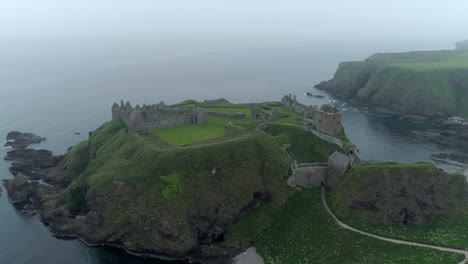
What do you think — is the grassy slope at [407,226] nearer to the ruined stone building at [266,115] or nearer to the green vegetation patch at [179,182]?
the green vegetation patch at [179,182]

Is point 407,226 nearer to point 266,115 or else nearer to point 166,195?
point 166,195

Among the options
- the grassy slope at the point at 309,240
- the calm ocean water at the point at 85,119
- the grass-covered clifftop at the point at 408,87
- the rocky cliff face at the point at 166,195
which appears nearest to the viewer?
the grassy slope at the point at 309,240

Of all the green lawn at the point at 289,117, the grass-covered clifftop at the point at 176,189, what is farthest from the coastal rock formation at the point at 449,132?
the grass-covered clifftop at the point at 176,189

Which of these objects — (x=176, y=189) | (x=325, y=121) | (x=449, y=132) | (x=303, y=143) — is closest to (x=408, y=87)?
(x=449, y=132)

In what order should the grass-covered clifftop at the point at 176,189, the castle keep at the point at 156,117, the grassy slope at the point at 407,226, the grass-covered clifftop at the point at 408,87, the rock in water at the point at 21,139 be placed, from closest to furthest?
the grassy slope at the point at 407,226 < the grass-covered clifftop at the point at 176,189 < the castle keep at the point at 156,117 < the rock in water at the point at 21,139 < the grass-covered clifftop at the point at 408,87

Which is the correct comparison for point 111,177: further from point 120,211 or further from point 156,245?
point 156,245

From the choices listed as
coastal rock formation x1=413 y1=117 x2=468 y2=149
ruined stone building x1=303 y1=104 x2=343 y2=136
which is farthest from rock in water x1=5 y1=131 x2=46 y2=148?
coastal rock formation x1=413 y1=117 x2=468 y2=149

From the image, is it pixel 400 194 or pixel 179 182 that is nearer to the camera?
pixel 400 194
